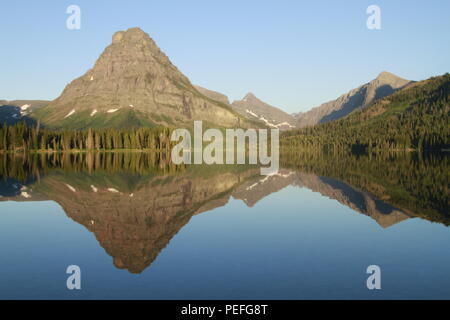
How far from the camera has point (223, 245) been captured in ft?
99.9

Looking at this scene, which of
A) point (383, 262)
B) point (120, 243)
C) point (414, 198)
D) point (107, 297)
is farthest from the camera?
point (414, 198)

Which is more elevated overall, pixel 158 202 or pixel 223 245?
pixel 158 202

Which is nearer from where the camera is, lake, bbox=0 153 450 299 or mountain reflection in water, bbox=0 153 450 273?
lake, bbox=0 153 450 299

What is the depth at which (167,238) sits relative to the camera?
3231cm

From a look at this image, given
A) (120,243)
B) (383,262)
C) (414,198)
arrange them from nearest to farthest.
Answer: (383,262), (120,243), (414,198)

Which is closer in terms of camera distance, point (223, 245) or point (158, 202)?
point (223, 245)

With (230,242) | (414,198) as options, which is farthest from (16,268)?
(414,198)

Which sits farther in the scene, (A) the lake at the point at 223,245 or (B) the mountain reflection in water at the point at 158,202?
(B) the mountain reflection in water at the point at 158,202

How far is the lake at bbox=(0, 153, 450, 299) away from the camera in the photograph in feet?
69.7

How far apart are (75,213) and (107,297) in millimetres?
25980

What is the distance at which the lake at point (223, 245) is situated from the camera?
21250 mm

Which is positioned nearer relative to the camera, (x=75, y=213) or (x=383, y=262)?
(x=383, y=262)

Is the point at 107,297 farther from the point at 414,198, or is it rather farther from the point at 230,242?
the point at 414,198
